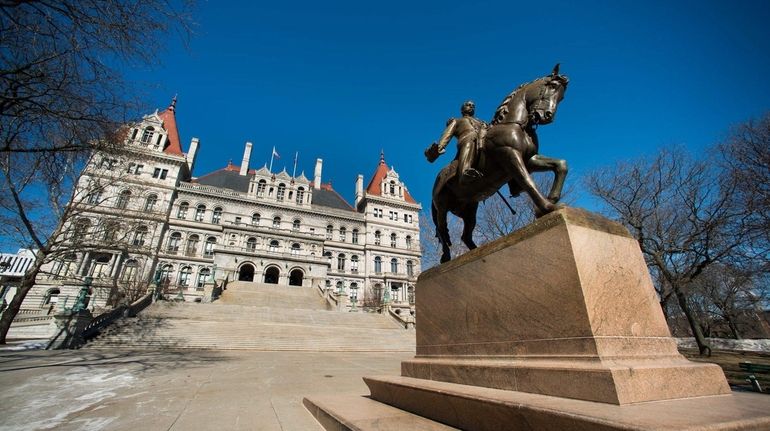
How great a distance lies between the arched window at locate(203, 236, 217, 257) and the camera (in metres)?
35.7

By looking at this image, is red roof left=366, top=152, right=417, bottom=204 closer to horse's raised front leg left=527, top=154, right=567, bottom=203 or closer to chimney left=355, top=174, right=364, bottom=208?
chimney left=355, top=174, right=364, bottom=208

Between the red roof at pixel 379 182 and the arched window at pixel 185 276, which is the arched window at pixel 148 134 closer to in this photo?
the arched window at pixel 185 276

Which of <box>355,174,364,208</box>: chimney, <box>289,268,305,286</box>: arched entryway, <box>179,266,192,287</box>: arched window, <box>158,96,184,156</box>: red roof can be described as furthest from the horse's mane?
<box>355,174,364,208</box>: chimney

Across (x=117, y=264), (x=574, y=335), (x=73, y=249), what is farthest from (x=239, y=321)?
(x=117, y=264)

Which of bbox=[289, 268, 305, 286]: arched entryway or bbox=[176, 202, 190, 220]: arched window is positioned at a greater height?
bbox=[176, 202, 190, 220]: arched window

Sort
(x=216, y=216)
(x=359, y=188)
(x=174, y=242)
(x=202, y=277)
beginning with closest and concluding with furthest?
(x=202, y=277) → (x=174, y=242) → (x=216, y=216) → (x=359, y=188)

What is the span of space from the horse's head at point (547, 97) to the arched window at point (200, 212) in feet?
136

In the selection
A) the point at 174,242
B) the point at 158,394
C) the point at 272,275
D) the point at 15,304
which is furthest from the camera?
the point at 272,275

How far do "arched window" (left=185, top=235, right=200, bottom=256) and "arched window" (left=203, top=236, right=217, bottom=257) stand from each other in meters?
0.92

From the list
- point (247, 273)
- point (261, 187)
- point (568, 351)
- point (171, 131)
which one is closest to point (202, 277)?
point (247, 273)

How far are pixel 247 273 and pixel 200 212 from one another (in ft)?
32.9

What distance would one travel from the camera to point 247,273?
35219 millimetres

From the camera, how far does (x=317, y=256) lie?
37281mm

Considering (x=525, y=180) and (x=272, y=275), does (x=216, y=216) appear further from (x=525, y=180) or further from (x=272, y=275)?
(x=525, y=180)
